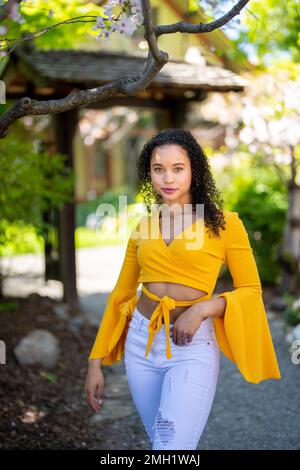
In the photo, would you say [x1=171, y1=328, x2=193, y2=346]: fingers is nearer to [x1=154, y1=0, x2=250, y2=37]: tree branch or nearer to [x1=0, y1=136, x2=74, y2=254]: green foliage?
[x1=154, y1=0, x2=250, y2=37]: tree branch

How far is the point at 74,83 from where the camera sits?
770 cm

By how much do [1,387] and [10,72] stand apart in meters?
3.82

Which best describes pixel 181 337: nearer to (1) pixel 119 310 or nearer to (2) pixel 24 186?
(1) pixel 119 310

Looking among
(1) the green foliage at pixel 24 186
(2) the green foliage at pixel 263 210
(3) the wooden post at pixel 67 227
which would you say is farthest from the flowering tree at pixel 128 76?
(2) the green foliage at pixel 263 210

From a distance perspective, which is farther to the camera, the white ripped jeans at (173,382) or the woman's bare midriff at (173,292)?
the woman's bare midriff at (173,292)

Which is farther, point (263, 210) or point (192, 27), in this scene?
point (263, 210)

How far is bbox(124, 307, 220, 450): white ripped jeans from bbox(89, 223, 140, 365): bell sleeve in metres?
0.14

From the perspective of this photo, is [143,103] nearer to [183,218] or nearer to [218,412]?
[218,412]

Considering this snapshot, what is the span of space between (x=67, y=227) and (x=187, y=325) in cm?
595

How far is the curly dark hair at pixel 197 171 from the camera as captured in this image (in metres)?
2.72

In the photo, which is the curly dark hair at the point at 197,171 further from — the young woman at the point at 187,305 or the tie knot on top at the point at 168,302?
the tie knot on top at the point at 168,302

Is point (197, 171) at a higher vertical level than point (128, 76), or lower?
lower

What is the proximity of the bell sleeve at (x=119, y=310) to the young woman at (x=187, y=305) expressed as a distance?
0.35 feet

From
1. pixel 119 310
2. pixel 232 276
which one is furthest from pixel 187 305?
pixel 119 310
